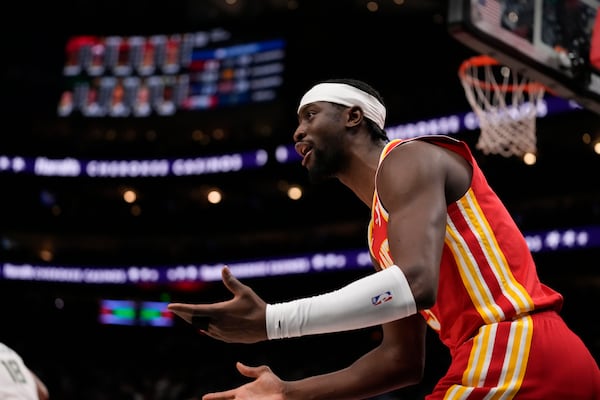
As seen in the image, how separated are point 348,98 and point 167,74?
69.1 feet

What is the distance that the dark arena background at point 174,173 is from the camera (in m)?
21.4

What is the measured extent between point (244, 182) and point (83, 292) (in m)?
6.27

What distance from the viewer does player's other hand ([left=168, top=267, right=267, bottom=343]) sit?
2328 millimetres

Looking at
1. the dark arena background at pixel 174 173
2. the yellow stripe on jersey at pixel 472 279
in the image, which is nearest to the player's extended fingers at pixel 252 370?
the yellow stripe on jersey at pixel 472 279

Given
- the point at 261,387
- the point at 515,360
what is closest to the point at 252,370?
the point at 261,387

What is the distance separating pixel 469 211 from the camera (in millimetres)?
2619

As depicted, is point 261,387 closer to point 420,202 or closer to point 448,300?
point 448,300

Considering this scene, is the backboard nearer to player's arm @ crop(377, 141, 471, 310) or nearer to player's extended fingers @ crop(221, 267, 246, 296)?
player's arm @ crop(377, 141, 471, 310)

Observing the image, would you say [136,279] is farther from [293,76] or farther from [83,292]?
[293,76]

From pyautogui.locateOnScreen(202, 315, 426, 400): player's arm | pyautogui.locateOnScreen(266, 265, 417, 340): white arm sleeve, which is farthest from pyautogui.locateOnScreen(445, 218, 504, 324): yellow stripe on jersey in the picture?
pyautogui.locateOnScreen(202, 315, 426, 400): player's arm

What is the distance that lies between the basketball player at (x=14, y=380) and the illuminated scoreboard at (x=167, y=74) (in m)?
18.9

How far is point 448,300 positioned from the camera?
2.62 m

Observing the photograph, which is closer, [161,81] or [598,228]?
Answer: [598,228]

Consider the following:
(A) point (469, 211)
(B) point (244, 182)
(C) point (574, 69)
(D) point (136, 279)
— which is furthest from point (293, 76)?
(A) point (469, 211)
